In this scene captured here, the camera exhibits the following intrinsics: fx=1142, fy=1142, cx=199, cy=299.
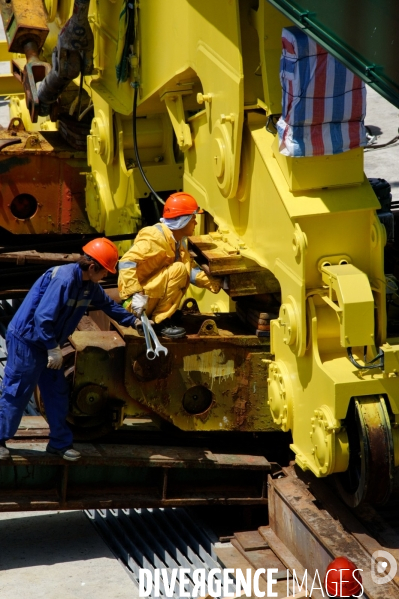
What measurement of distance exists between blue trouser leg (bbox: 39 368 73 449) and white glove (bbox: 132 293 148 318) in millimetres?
547

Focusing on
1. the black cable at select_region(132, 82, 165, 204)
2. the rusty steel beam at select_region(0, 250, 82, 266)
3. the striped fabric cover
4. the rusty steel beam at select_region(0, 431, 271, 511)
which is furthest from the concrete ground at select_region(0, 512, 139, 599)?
the striped fabric cover

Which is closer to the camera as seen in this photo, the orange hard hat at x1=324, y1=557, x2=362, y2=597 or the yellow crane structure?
the orange hard hat at x1=324, y1=557, x2=362, y2=597

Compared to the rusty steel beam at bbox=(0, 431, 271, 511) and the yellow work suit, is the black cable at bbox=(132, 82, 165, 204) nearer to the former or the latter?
the yellow work suit

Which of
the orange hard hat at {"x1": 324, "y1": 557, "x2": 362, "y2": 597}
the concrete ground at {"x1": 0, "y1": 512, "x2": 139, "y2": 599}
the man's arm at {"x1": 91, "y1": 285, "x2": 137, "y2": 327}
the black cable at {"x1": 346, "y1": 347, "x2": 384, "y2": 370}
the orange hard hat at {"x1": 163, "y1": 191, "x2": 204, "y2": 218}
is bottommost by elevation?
the concrete ground at {"x1": 0, "y1": 512, "x2": 139, "y2": 599}

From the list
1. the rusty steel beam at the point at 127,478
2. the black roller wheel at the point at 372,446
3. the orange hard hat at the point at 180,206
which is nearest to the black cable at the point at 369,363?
the black roller wheel at the point at 372,446

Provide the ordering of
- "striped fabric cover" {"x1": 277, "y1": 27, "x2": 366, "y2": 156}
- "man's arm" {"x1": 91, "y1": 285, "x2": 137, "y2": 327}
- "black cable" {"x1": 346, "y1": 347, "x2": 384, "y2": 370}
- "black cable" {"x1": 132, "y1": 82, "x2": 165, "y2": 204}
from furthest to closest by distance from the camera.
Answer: "black cable" {"x1": 132, "y1": 82, "x2": 165, "y2": 204}, "man's arm" {"x1": 91, "y1": 285, "x2": 137, "y2": 327}, "black cable" {"x1": 346, "y1": 347, "x2": 384, "y2": 370}, "striped fabric cover" {"x1": 277, "y1": 27, "x2": 366, "y2": 156}

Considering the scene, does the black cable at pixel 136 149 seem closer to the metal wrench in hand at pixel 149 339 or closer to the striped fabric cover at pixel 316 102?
the metal wrench in hand at pixel 149 339

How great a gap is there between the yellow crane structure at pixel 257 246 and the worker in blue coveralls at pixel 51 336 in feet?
0.76

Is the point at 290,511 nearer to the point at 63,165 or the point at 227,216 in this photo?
the point at 227,216

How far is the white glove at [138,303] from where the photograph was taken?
6.52 metres

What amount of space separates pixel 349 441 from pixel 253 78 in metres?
2.03

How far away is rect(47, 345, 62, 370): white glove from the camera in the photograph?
635 cm

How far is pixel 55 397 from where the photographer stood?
6547 millimetres

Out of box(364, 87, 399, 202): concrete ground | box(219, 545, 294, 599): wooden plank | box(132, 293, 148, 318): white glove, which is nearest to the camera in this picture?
box(219, 545, 294, 599): wooden plank
